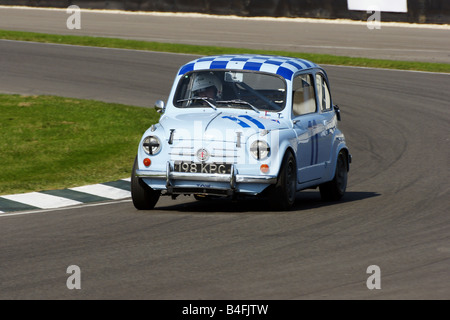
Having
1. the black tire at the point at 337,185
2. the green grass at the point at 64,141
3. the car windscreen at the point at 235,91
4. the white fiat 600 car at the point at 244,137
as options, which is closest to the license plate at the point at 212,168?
the white fiat 600 car at the point at 244,137

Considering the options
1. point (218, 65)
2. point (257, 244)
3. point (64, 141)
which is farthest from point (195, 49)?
point (257, 244)

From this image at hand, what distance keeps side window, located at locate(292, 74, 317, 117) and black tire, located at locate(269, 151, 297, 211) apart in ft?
2.79

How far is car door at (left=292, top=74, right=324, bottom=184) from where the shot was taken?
1094 cm

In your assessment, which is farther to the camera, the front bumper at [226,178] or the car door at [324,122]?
the car door at [324,122]

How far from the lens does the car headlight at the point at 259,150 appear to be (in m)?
10.2

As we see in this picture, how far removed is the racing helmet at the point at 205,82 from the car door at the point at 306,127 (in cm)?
89

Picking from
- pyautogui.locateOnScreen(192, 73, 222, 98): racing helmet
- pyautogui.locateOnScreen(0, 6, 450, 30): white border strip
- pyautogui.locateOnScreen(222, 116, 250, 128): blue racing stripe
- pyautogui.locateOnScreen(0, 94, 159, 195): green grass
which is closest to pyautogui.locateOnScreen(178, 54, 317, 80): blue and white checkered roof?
pyautogui.locateOnScreen(192, 73, 222, 98): racing helmet

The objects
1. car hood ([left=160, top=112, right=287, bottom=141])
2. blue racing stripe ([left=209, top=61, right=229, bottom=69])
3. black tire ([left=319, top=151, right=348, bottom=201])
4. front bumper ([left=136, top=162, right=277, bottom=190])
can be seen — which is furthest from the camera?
black tire ([left=319, top=151, right=348, bottom=201])

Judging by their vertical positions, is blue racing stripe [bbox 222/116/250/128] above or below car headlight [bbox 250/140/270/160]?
above

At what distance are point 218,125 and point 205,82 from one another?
122 centimetres

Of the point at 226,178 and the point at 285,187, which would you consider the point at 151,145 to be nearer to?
the point at 226,178

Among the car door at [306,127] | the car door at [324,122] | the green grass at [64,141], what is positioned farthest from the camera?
the green grass at [64,141]

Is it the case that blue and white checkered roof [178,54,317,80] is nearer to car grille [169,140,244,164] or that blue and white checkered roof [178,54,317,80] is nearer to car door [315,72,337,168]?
car door [315,72,337,168]

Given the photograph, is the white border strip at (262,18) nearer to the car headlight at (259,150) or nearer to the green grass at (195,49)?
the green grass at (195,49)
